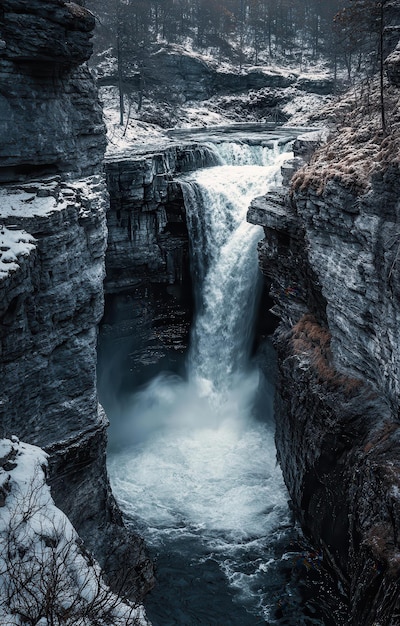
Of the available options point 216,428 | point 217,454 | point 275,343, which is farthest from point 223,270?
point 217,454

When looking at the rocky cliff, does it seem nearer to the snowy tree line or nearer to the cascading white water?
the cascading white water

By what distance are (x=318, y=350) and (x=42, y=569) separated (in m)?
15.0

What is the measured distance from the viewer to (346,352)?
19.9 meters

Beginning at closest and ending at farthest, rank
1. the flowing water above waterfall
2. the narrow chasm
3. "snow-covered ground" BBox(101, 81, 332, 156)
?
the flowing water above waterfall, the narrow chasm, "snow-covered ground" BBox(101, 81, 332, 156)

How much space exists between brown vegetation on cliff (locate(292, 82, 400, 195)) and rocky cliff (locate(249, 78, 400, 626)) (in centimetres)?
6

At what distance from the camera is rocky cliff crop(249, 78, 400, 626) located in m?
15.6

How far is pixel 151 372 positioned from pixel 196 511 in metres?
12.0

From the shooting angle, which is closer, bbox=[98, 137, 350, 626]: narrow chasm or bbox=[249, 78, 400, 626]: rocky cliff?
bbox=[249, 78, 400, 626]: rocky cliff

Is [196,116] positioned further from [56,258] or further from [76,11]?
[56,258]

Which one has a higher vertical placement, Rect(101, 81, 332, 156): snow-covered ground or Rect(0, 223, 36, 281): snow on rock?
Rect(101, 81, 332, 156): snow-covered ground

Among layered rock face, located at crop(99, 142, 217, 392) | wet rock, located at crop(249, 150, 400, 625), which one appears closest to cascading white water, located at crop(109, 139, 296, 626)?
layered rock face, located at crop(99, 142, 217, 392)

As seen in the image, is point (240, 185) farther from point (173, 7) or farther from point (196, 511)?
point (173, 7)

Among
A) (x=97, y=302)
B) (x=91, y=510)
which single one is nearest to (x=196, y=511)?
(x=91, y=510)

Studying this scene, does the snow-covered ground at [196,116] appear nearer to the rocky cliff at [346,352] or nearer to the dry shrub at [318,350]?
the rocky cliff at [346,352]
